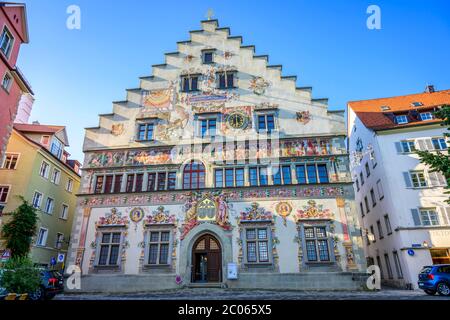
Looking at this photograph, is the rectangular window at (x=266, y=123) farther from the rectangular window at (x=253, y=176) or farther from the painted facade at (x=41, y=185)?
the painted facade at (x=41, y=185)

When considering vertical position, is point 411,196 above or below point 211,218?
above

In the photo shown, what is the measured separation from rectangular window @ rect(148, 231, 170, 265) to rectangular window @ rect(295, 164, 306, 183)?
9.38 metres

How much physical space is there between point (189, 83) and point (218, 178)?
8.35 metres

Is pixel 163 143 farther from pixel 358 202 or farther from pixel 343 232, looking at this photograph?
pixel 358 202

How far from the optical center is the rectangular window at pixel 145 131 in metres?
22.2

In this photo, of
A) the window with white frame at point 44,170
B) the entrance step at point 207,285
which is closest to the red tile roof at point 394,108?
the entrance step at point 207,285

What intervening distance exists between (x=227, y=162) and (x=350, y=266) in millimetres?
9925

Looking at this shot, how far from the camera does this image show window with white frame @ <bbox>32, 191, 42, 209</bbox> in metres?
23.8

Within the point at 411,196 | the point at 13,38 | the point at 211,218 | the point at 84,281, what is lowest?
the point at 84,281

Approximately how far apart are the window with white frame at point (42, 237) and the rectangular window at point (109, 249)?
8.08 metres

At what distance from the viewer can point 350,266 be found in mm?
17109

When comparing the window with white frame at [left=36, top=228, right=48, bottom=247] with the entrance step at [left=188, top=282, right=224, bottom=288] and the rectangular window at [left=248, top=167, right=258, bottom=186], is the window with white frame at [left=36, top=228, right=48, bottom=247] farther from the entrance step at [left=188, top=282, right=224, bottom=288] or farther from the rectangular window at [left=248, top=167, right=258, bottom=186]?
the rectangular window at [left=248, top=167, right=258, bottom=186]

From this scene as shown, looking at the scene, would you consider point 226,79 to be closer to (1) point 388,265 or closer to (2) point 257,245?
(2) point 257,245
